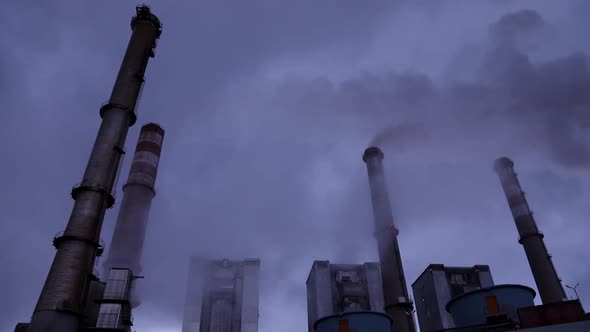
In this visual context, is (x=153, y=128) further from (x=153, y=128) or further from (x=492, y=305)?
(x=492, y=305)

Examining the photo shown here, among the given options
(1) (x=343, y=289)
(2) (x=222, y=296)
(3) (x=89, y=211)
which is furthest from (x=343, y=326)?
(3) (x=89, y=211)

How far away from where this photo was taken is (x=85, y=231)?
820 inches

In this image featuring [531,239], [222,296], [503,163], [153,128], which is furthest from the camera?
[503,163]

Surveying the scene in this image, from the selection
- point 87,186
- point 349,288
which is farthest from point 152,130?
point 349,288

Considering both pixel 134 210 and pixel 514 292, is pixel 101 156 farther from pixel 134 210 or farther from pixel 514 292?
pixel 514 292

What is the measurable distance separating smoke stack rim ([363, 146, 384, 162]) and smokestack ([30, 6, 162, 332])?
1803 centimetres

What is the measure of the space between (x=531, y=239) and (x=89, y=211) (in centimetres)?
3089

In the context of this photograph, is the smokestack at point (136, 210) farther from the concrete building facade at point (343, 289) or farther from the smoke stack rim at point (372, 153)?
the smoke stack rim at point (372, 153)

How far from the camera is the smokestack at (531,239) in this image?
104 feet

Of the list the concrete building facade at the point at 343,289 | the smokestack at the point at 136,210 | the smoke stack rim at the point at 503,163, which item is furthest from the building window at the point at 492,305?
the smoke stack rim at the point at 503,163

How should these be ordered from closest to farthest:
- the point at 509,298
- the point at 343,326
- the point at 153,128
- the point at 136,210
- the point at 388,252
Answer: the point at 509,298, the point at 343,326, the point at 136,210, the point at 388,252, the point at 153,128

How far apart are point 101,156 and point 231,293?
12957 millimetres

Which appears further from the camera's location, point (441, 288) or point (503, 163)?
point (503, 163)

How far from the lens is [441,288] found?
30.1 metres
